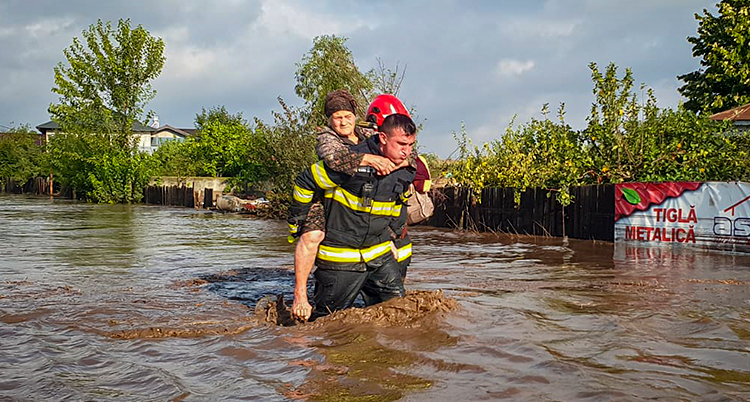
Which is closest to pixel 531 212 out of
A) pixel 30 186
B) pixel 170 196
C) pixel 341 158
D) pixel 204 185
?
pixel 341 158

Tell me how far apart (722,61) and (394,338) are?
Result: 25546 mm

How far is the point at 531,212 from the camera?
17906 mm

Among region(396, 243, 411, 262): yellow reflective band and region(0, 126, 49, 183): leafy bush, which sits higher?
region(0, 126, 49, 183): leafy bush

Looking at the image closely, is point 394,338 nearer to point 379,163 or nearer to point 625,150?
point 379,163

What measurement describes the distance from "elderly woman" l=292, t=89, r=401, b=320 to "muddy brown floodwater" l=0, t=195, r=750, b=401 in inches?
20.6

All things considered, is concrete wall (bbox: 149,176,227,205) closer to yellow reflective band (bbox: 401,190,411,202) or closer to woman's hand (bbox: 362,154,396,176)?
yellow reflective band (bbox: 401,190,411,202)

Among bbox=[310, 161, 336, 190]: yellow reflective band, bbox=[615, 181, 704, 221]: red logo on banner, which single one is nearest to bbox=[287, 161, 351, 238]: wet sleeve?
bbox=[310, 161, 336, 190]: yellow reflective band

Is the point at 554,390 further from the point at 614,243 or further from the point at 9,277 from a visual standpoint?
the point at 614,243

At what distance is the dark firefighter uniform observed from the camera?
5.39 m

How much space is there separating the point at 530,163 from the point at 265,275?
10.0 metres

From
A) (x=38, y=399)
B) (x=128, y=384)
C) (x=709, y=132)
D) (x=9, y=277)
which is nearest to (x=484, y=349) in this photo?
(x=128, y=384)

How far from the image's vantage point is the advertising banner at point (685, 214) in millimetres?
13422

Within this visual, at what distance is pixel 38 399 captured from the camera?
14.2 ft

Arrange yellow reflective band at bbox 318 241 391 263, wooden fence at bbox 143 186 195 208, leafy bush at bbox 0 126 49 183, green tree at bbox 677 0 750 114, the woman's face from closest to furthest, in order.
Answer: yellow reflective band at bbox 318 241 391 263, the woman's face, green tree at bbox 677 0 750 114, wooden fence at bbox 143 186 195 208, leafy bush at bbox 0 126 49 183
